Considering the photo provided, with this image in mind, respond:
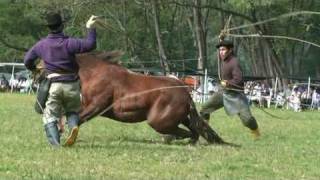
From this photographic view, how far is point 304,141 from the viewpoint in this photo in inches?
502

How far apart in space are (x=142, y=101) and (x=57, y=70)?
1825mm

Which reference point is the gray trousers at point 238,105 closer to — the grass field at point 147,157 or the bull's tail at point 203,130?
the grass field at point 147,157

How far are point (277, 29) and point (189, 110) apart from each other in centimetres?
3228

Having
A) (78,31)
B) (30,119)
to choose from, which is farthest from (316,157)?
(78,31)

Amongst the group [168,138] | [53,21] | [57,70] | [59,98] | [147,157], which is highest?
[53,21]

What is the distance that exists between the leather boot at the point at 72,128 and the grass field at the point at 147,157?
0.68 ft

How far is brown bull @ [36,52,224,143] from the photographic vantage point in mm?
11023

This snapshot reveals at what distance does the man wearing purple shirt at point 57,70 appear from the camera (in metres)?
9.52

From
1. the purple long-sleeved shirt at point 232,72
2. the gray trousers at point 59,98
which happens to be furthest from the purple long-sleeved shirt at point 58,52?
the purple long-sleeved shirt at point 232,72

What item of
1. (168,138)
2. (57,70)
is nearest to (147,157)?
(57,70)

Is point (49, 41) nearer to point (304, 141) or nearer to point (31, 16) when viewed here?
point (304, 141)

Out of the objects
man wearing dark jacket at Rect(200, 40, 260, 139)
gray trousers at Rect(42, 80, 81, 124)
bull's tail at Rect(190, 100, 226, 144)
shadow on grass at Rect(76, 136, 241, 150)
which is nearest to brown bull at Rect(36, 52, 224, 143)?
bull's tail at Rect(190, 100, 226, 144)

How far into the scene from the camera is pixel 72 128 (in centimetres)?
952

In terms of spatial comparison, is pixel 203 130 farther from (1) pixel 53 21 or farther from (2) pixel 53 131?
(1) pixel 53 21
